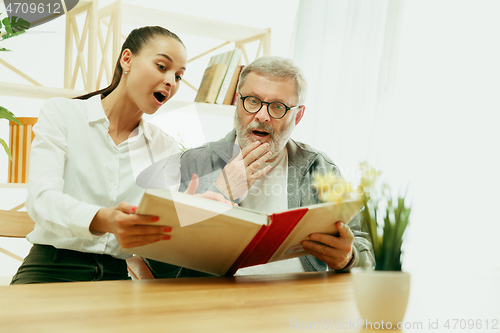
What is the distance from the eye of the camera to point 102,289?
0.74 metres

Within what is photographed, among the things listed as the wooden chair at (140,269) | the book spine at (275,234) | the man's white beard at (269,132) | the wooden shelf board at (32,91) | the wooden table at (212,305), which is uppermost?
the wooden shelf board at (32,91)

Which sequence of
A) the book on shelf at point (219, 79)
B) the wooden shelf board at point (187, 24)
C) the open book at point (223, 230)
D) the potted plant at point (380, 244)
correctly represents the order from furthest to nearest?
the book on shelf at point (219, 79) < the wooden shelf board at point (187, 24) < the open book at point (223, 230) < the potted plant at point (380, 244)

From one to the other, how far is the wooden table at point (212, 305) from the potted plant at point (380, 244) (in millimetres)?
43

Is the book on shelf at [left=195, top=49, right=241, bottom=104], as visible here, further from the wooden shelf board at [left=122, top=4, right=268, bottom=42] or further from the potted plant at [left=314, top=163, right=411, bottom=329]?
the potted plant at [left=314, top=163, right=411, bottom=329]

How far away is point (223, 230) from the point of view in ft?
2.45

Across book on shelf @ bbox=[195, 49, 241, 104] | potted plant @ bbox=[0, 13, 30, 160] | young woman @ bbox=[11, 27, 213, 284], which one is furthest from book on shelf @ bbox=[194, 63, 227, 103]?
potted plant @ bbox=[0, 13, 30, 160]

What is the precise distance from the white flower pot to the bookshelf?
5.18ft

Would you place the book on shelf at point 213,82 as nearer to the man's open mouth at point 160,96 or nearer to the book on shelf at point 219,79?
the book on shelf at point 219,79

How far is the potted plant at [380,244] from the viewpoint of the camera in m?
0.50

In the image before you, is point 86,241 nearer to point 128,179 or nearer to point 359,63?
point 128,179

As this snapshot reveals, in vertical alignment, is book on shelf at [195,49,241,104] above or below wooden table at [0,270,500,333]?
above

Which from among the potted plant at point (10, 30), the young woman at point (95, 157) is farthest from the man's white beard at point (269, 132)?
the potted plant at point (10, 30)

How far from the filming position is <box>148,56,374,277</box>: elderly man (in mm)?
1317

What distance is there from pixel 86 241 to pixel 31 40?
1.50 metres
